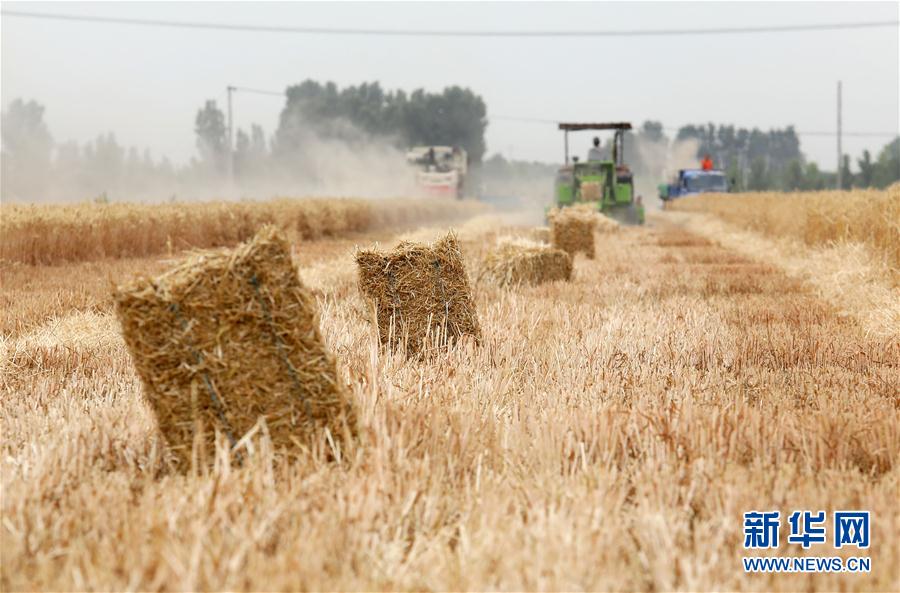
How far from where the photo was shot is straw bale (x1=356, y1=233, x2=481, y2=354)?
22.2ft

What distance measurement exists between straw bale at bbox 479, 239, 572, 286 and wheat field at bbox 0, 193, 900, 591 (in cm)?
445

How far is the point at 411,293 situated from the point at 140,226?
11.9 m

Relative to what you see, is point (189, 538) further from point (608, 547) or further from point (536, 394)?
point (536, 394)

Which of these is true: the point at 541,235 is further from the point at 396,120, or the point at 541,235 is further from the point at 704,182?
the point at 396,120

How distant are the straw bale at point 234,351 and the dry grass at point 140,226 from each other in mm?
7005

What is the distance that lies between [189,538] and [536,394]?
8.01 feet

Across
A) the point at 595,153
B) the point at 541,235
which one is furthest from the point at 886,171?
the point at 541,235

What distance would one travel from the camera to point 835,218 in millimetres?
15008

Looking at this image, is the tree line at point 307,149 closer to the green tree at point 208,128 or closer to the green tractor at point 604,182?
the green tree at point 208,128

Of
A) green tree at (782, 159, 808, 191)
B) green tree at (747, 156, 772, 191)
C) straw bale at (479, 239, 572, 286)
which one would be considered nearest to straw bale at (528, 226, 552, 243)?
straw bale at (479, 239, 572, 286)

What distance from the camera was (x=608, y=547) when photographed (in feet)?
10.2

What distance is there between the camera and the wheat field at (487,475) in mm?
2961

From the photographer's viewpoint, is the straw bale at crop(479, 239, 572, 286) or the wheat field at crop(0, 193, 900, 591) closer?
the wheat field at crop(0, 193, 900, 591)

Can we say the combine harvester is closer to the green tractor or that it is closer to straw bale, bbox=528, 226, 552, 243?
the green tractor
